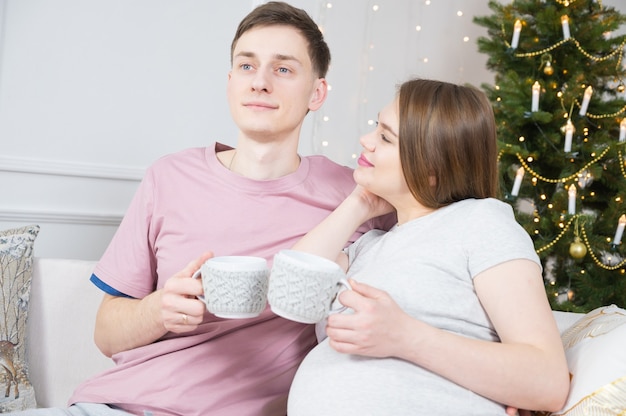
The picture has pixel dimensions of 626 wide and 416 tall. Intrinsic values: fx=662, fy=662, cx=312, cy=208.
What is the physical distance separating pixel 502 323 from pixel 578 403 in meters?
0.20

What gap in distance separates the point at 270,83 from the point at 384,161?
397 millimetres

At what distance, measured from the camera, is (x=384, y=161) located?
128 cm

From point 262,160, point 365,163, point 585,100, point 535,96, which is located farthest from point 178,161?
point 585,100

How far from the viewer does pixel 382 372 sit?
1070 millimetres

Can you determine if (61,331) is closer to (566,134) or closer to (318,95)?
(318,95)

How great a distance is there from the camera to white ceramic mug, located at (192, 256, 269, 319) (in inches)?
39.2

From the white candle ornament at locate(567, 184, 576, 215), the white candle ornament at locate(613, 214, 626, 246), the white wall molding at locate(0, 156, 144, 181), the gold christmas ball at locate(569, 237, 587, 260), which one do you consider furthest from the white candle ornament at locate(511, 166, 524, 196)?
the white wall molding at locate(0, 156, 144, 181)

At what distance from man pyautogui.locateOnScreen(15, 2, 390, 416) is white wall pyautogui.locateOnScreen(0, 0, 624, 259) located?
955 mm

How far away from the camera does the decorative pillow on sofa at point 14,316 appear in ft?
5.48

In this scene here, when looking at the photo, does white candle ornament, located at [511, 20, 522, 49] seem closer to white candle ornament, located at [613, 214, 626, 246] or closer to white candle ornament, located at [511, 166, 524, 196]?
white candle ornament, located at [511, 166, 524, 196]

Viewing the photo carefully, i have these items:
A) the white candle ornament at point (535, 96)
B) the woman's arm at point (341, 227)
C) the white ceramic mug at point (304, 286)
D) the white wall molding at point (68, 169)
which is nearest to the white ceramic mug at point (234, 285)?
the white ceramic mug at point (304, 286)

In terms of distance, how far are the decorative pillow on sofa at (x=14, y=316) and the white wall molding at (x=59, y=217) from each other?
0.58 meters

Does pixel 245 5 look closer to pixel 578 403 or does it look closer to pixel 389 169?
pixel 389 169

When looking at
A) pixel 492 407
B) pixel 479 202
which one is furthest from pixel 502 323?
pixel 479 202
